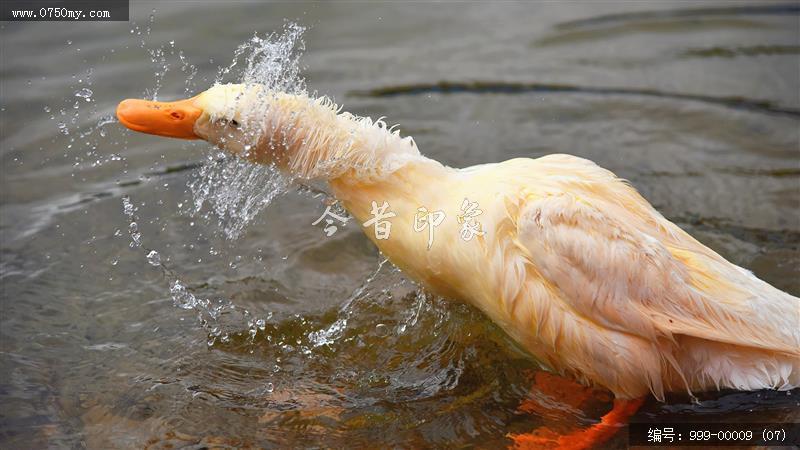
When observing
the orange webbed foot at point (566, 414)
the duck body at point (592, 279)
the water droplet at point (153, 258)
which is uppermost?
the duck body at point (592, 279)

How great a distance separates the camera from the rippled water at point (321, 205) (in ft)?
13.6

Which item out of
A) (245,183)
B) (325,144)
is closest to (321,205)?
(245,183)

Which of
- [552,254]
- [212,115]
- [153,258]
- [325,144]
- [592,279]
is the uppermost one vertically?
[212,115]

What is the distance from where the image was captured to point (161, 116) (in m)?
3.94

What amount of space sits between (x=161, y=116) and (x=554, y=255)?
1.84 meters

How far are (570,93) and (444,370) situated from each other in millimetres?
3083

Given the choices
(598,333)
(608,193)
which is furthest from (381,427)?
(608,193)

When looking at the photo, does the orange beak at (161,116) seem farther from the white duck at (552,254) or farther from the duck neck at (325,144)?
the duck neck at (325,144)

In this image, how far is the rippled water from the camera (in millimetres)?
4148

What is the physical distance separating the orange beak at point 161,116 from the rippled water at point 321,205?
43 cm

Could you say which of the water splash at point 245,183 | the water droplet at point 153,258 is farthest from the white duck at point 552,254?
the water droplet at point 153,258

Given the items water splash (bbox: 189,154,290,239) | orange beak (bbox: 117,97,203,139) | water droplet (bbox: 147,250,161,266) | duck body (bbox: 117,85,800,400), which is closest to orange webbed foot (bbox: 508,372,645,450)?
duck body (bbox: 117,85,800,400)

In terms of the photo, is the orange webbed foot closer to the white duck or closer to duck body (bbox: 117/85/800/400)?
the white duck

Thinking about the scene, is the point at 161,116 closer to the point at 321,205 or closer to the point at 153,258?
the point at 153,258
